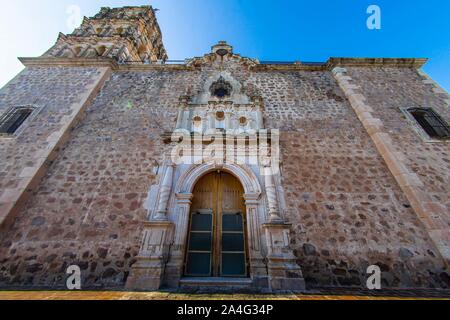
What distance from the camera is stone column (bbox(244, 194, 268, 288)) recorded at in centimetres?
359

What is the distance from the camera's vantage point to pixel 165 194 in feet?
14.6

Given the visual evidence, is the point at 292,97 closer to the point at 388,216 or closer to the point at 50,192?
the point at 388,216

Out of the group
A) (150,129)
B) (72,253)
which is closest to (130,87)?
(150,129)

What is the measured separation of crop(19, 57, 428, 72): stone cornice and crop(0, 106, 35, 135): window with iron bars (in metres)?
2.57

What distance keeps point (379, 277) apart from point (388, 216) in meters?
1.38

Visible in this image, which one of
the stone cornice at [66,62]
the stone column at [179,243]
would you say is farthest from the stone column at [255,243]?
the stone cornice at [66,62]

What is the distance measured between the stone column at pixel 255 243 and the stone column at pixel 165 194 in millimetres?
1820

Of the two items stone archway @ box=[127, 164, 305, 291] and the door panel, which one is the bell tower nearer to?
stone archway @ box=[127, 164, 305, 291]

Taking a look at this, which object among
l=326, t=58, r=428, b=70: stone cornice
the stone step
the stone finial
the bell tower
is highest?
the bell tower

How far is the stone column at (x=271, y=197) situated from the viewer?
405 cm

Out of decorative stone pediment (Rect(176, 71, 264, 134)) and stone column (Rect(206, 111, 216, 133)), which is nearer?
stone column (Rect(206, 111, 216, 133))

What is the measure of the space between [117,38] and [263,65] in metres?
7.56
